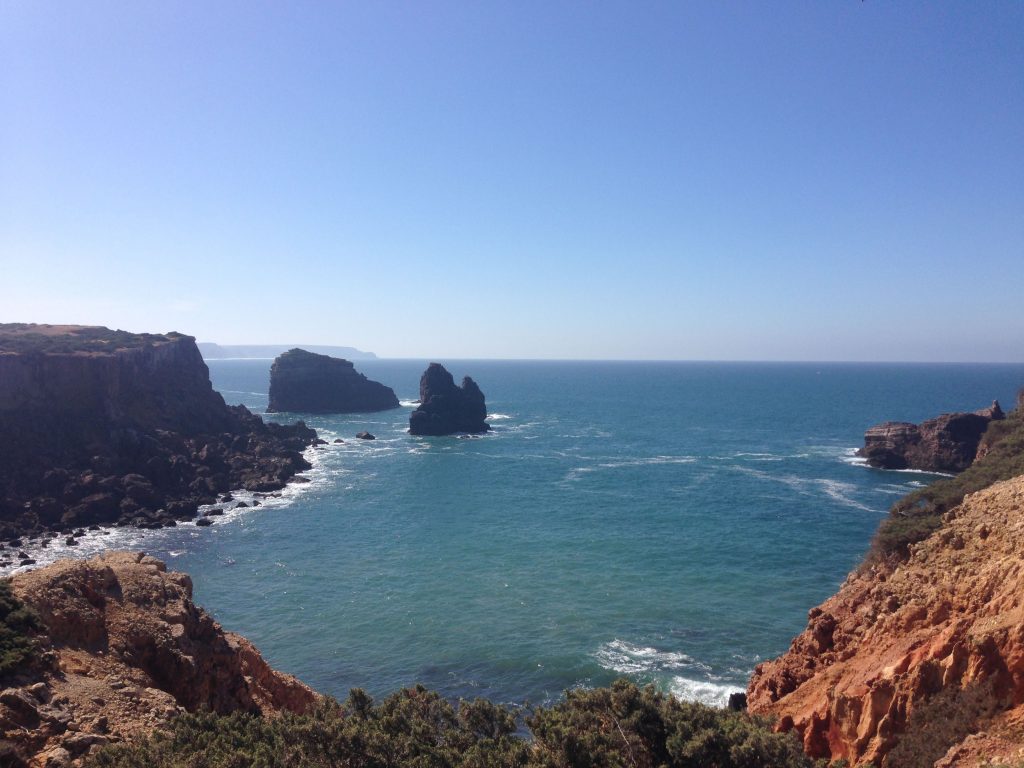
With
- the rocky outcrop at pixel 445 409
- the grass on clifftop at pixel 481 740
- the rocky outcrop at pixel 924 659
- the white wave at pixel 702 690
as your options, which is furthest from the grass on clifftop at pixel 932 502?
the rocky outcrop at pixel 445 409

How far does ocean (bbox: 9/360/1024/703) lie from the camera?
1329 inches

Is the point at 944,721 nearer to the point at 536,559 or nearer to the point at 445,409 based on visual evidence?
the point at 536,559

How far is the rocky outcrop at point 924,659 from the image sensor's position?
623 inches

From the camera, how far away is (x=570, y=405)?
160250 mm

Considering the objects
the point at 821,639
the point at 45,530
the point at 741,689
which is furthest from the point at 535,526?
the point at 45,530

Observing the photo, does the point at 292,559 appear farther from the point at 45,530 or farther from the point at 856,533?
the point at 856,533

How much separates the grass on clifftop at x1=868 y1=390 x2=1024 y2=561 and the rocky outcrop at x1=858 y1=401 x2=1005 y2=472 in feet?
149

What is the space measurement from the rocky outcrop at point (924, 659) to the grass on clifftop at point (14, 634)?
20.8 meters

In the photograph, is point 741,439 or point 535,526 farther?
point 741,439

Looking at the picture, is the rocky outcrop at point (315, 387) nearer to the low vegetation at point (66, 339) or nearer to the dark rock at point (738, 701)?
the low vegetation at point (66, 339)

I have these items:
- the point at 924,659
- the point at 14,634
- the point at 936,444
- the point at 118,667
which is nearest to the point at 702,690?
the point at 924,659

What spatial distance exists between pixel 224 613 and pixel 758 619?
31.0 m

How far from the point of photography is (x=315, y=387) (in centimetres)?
14262

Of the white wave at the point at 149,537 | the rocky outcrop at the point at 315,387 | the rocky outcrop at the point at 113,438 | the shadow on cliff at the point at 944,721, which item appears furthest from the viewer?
the rocky outcrop at the point at 315,387
